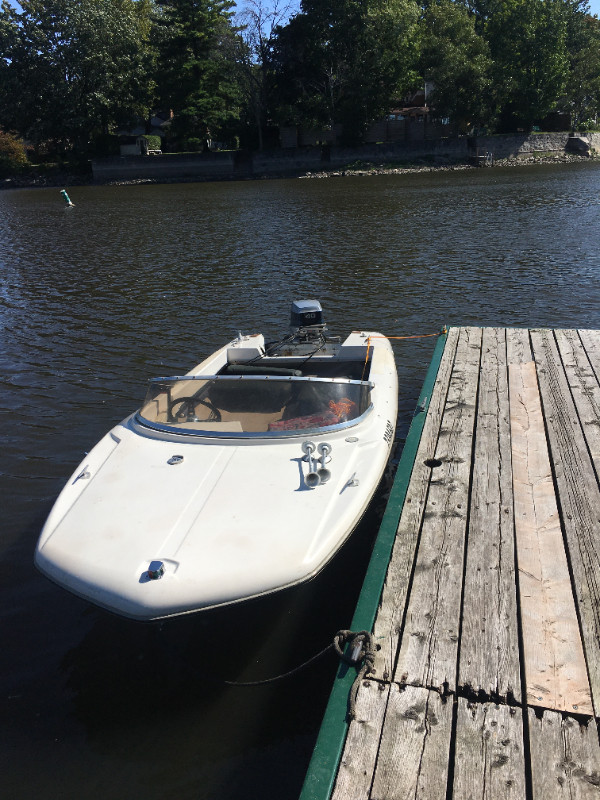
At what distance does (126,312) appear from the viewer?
544 inches

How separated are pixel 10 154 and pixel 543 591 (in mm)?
68779

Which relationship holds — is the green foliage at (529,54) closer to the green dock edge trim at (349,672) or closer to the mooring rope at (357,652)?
the green dock edge trim at (349,672)

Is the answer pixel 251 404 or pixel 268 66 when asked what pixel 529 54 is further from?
pixel 251 404

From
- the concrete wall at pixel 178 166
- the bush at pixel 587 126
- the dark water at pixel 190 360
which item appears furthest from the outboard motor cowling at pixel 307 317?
the bush at pixel 587 126

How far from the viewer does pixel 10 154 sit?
60.8 m

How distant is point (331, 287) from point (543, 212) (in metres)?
14.0

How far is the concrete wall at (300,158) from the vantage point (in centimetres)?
5366

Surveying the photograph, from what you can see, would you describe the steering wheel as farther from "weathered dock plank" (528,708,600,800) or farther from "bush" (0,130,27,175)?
"bush" (0,130,27,175)

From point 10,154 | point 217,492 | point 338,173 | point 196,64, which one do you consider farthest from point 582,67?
point 217,492

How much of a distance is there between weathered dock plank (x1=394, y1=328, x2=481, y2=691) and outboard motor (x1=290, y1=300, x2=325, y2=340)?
8.91 ft

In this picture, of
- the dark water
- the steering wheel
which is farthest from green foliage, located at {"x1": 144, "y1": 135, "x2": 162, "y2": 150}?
the steering wheel

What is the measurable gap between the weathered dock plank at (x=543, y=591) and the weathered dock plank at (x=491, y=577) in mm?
67

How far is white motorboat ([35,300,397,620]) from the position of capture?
3898mm

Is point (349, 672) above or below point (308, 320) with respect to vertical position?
below
